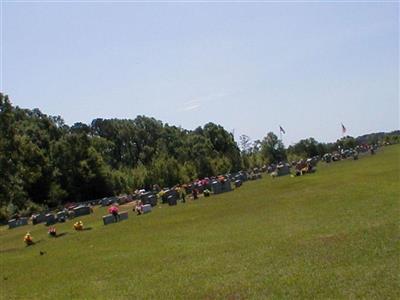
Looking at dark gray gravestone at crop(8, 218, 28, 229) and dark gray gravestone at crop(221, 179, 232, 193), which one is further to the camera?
dark gray gravestone at crop(8, 218, 28, 229)

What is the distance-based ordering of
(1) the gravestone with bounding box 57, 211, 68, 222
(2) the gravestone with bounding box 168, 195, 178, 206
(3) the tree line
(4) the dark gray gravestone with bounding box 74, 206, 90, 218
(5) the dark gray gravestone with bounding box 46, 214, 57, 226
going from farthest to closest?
(4) the dark gray gravestone with bounding box 74, 206, 90, 218 < (1) the gravestone with bounding box 57, 211, 68, 222 < (5) the dark gray gravestone with bounding box 46, 214, 57, 226 < (2) the gravestone with bounding box 168, 195, 178, 206 < (3) the tree line

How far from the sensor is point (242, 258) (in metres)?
13.8

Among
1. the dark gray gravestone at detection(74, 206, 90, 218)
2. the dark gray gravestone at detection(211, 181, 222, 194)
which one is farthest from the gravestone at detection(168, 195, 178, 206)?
the dark gray gravestone at detection(74, 206, 90, 218)

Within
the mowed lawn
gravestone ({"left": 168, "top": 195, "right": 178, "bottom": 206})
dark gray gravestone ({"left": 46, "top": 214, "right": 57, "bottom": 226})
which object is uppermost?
dark gray gravestone ({"left": 46, "top": 214, "right": 57, "bottom": 226})

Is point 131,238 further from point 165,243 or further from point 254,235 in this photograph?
point 254,235

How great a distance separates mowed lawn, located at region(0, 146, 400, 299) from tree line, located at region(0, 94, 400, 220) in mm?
12834

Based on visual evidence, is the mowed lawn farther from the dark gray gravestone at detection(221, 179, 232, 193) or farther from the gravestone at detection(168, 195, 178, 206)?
the dark gray gravestone at detection(221, 179, 232, 193)

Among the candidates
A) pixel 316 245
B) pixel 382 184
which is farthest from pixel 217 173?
pixel 316 245

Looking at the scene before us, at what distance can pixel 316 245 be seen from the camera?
13711mm

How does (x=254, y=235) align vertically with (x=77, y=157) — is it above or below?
below

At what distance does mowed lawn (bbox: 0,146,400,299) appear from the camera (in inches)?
412

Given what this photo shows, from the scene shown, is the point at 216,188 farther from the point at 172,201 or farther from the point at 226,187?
the point at 172,201

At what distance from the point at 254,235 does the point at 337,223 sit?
2692 millimetres

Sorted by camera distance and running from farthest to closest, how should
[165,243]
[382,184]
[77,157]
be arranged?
1. [77,157]
2. [382,184]
3. [165,243]
